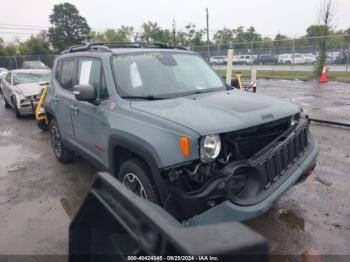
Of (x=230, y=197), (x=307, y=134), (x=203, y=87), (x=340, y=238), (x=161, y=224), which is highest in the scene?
(x=203, y=87)

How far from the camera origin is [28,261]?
2.95 meters

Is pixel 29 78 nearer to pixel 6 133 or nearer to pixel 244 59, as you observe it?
pixel 6 133

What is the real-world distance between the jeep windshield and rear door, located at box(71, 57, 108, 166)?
0.27 meters

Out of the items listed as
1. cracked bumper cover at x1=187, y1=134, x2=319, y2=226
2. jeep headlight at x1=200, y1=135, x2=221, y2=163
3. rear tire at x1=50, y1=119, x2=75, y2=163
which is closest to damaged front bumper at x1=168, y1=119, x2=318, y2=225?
cracked bumper cover at x1=187, y1=134, x2=319, y2=226

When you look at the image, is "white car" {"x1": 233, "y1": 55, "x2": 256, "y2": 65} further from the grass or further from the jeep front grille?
the jeep front grille

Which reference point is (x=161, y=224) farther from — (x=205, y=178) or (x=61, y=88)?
(x=61, y=88)

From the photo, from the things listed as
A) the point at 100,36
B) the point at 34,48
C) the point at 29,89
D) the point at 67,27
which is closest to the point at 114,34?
the point at 100,36

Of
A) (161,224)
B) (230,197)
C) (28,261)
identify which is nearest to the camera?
(161,224)

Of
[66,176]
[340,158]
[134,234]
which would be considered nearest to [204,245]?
[134,234]

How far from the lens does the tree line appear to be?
138 ft

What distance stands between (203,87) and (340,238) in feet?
7.41

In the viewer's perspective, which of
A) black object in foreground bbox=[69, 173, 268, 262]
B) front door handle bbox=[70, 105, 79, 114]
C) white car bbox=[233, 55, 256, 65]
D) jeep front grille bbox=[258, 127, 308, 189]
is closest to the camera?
black object in foreground bbox=[69, 173, 268, 262]

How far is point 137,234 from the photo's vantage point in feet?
4.73

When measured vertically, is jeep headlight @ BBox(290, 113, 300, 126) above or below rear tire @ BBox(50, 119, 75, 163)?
above
